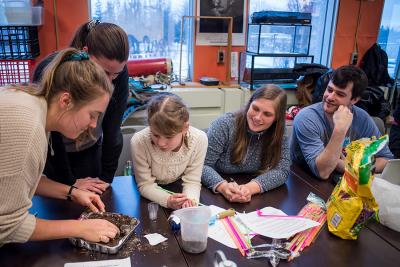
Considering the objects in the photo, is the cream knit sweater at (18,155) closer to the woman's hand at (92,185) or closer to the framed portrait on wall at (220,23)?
the woman's hand at (92,185)

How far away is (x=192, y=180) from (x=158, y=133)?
27 centimetres

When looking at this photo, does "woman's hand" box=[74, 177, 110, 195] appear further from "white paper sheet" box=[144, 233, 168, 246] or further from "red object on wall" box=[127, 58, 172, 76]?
"red object on wall" box=[127, 58, 172, 76]

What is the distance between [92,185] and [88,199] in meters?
0.18

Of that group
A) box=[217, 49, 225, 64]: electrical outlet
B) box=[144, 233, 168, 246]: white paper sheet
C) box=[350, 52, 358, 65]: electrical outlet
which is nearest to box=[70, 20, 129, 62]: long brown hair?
box=[144, 233, 168, 246]: white paper sheet

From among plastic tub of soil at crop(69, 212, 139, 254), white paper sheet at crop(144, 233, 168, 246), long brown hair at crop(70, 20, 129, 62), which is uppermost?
long brown hair at crop(70, 20, 129, 62)

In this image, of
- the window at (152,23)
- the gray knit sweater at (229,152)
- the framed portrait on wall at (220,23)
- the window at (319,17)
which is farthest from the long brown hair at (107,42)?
the window at (319,17)

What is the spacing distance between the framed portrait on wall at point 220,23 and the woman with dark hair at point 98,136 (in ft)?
6.90

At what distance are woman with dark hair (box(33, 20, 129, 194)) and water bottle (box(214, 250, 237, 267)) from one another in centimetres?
61

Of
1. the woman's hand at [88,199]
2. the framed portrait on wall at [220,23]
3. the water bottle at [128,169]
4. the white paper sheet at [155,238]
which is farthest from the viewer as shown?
the framed portrait on wall at [220,23]

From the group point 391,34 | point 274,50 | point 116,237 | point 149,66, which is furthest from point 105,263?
point 391,34

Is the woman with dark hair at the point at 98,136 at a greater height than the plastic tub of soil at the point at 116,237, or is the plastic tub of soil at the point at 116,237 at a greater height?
the woman with dark hair at the point at 98,136

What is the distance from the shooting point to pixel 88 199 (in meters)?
1.24

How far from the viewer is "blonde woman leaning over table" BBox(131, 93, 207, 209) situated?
1321 mm

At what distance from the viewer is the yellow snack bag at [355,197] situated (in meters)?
1.10
